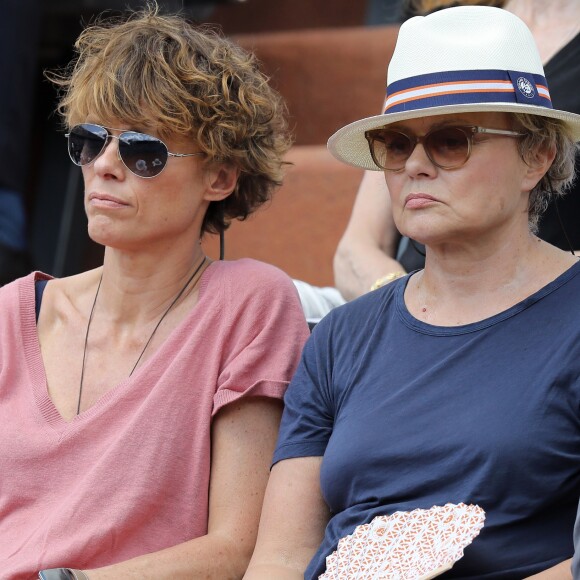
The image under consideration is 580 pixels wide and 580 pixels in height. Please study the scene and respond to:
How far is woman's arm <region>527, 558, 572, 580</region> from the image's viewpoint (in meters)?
2.15

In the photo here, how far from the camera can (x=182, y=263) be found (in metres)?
3.09

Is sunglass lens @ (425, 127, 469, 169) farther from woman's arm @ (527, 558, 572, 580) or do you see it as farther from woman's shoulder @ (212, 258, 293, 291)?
woman's arm @ (527, 558, 572, 580)

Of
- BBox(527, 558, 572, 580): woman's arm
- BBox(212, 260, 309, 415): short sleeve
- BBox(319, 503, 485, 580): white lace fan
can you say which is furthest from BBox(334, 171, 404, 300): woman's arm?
BBox(527, 558, 572, 580): woman's arm

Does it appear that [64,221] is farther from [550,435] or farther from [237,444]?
[550,435]

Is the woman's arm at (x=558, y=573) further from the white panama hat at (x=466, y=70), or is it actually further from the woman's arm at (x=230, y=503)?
the white panama hat at (x=466, y=70)

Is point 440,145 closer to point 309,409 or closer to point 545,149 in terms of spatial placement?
point 545,149

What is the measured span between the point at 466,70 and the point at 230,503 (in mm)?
1102

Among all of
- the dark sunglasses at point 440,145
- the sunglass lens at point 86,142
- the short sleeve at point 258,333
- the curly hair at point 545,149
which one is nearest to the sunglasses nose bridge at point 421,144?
the dark sunglasses at point 440,145

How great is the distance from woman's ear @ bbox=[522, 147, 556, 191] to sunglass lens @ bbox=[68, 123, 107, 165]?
1042 millimetres

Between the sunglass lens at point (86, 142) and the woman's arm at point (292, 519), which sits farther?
the sunglass lens at point (86, 142)

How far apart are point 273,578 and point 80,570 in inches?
17.0

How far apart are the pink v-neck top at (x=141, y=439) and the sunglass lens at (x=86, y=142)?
1.46 feet

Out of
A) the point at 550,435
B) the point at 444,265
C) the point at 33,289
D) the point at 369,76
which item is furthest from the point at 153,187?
the point at 369,76

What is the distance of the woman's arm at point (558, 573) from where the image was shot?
2148 millimetres
